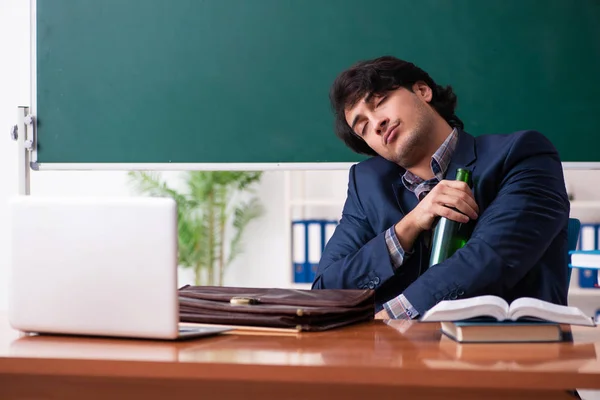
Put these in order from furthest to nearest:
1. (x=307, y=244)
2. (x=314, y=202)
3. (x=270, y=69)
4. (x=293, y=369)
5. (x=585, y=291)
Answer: (x=314, y=202), (x=307, y=244), (x=585, y=291), (x=270, y=69), (x=293, y=369)

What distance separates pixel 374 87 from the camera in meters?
2.42

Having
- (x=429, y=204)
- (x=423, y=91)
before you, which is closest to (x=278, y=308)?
(x=429, y=204)

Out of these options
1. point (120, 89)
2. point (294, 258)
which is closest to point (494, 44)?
point (120, 89)

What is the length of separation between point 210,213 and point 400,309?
3.41m

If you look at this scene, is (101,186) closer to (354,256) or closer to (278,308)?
(354,256)

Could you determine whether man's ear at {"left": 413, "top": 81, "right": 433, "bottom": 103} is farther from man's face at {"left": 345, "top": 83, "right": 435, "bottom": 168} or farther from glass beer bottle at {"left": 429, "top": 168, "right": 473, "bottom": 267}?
glass beer bottle at {"left": 429, "top": 168, "right": 473, "bottom": 267}

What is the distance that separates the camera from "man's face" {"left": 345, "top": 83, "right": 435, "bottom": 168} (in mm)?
2338

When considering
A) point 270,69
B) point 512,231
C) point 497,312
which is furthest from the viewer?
point 270,69

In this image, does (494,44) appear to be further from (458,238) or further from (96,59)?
(96,59)

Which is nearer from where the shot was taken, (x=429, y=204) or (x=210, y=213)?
(x=429, y=204)

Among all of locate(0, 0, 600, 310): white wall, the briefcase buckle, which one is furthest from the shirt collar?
locate(0, 0, 600, 310): white wall

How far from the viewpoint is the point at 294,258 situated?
468 centimetres

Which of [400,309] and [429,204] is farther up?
[429,204]

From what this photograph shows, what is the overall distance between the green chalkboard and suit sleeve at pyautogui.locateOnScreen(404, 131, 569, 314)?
23.8 inches
